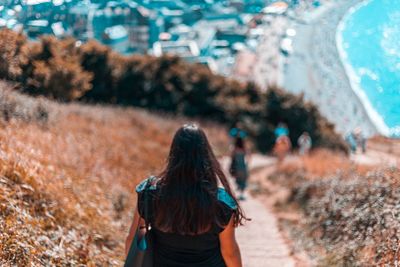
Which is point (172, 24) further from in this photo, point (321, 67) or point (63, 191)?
point (63, 191)

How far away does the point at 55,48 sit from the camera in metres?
15.6

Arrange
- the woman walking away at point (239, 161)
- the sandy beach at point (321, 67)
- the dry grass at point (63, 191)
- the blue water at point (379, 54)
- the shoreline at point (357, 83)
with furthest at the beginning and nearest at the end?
1. the woman walking away at point (239, 161)
2. the sandy beach at point (321, 67)
3. the shoreline at point (357, 83)
4. the blue water at point (379, 54)
5. the dry grass at point (63, 191)

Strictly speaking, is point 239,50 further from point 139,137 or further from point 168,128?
point 139,137

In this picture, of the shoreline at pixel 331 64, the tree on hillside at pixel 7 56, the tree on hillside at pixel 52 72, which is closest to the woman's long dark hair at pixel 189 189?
the shoreline at pixel 331 64

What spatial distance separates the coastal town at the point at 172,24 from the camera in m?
10.8

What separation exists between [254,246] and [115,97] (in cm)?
1992

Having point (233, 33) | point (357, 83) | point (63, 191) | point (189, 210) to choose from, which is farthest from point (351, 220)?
point (233, 33)

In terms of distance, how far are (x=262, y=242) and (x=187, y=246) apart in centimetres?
497

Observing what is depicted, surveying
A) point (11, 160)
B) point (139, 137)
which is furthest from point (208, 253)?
point (139, 137)

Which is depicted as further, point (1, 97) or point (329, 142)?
point (329, 142)

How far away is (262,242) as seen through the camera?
27.0 feet

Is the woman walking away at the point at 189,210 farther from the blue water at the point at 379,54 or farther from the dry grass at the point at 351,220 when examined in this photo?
the blue water at the point at 379,54

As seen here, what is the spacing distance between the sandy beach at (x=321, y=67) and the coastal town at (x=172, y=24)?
0.44 m

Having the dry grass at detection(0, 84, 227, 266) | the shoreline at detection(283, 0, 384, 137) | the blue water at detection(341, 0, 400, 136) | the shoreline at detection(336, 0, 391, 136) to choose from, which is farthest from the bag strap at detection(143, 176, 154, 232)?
the shoreline at detection(283, 0, 384, 137)
